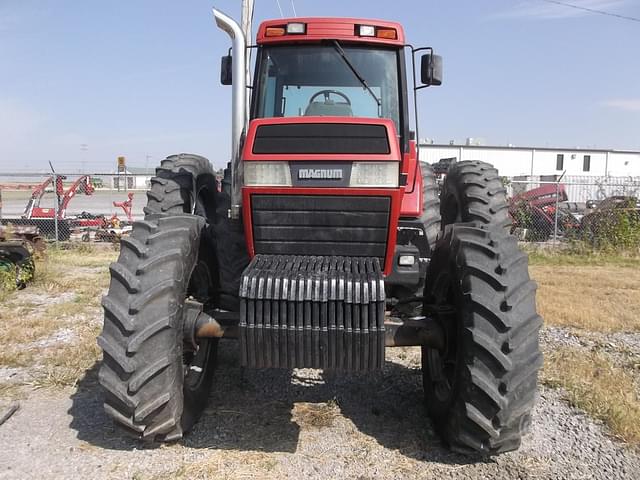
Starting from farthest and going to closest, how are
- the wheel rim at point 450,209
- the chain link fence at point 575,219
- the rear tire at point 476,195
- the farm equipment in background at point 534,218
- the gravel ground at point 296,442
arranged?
the farm equipment in background at point 534,218
the chain link fence at point 575,219
the wheel rim at point 450,209
the rear tire at point 476,195
the gravel ground at point 296,442

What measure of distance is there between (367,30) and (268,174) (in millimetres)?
1458

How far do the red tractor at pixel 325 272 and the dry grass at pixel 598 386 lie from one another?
3.90ft

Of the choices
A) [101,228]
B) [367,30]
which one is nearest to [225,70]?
[367,30]

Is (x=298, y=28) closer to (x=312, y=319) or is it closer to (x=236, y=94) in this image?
(x=236, y=94)

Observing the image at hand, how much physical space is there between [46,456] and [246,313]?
1.57 m

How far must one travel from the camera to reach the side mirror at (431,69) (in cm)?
455

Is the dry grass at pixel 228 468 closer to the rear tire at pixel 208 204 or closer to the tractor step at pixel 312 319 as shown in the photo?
the tractor step at pixel 312 319

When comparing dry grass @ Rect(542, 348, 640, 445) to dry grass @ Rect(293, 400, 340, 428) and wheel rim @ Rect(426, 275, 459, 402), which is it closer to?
wheel rim @ Rect(426, 275, 459, 402)

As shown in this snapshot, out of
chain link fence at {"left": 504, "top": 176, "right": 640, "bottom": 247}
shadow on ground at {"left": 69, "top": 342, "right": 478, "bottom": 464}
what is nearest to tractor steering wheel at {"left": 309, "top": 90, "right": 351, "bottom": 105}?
shadow on ground at {"left": 69, "top": 342, "right": 478, "bottom": 464}

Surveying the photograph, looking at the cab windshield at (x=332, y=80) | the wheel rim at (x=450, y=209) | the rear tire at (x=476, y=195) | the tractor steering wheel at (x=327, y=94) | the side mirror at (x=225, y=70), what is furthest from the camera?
the wheel rim at (x=450, y=209)

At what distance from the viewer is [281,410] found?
4363 mm

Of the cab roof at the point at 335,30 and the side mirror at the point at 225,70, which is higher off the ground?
the cab roof at the point at 335,30

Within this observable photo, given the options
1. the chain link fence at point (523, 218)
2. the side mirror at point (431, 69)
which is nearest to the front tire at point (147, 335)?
the side mirror at point (431, 69)

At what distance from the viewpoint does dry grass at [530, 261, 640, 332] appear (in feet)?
22.8
